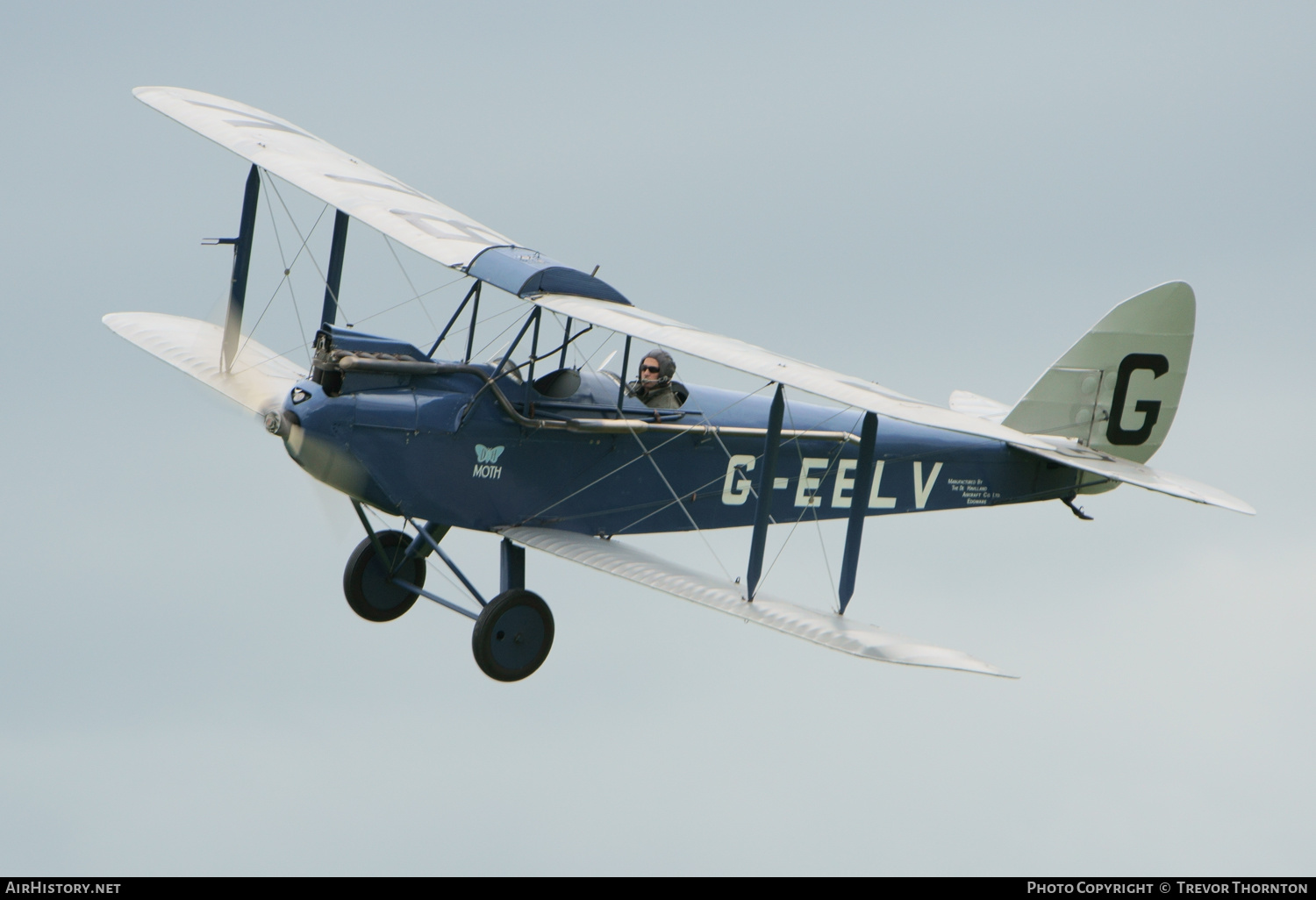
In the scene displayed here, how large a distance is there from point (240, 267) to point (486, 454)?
238cm

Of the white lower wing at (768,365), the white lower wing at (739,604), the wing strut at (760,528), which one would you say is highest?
the white lower wing at (768,365)

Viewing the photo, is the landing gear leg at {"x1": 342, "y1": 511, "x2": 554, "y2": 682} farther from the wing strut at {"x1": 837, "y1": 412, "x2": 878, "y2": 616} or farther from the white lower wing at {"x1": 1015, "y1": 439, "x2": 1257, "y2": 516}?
the white lower wing at {"x1": 1015, "y1": 439, "x2": 1257, "y2": 516}

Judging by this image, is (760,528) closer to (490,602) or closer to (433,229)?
(490,602)

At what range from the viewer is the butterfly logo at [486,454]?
1090 centimetres

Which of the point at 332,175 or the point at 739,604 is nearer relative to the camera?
the point at 739,604

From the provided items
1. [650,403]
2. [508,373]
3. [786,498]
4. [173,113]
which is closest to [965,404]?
[786,498]

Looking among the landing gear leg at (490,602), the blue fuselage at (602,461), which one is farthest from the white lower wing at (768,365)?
the landing gear leg at (490,602)

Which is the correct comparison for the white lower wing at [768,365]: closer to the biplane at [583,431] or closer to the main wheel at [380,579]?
the biplane at [583,431]

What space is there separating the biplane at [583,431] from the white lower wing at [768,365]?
0.07 ft

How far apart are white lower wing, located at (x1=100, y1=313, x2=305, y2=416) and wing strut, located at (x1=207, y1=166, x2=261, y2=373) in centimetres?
11

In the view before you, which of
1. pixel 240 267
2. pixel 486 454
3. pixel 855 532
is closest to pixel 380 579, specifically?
pixel 486 454

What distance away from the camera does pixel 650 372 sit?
1202cm

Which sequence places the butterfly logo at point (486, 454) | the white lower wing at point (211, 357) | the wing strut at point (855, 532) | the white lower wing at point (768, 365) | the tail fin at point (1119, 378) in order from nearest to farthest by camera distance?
1. the white lower wing at point (768, 365)
2. the wing strut at point (855, 532)
3. the butterfly logo at point (486, 454)
4. the white lower wing at point (211, 357)
5. the tail fin at point (1119, 378)

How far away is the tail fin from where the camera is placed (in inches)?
503
